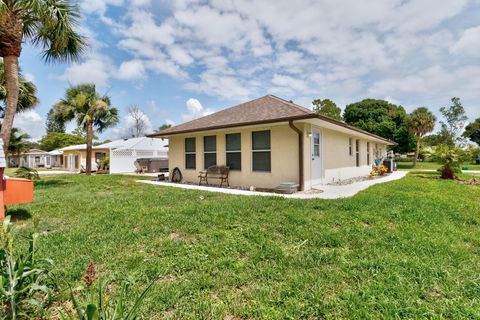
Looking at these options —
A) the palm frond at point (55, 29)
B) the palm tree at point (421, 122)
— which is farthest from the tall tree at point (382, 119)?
the palm frond at point (55, 29)

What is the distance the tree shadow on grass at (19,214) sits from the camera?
5.64 m

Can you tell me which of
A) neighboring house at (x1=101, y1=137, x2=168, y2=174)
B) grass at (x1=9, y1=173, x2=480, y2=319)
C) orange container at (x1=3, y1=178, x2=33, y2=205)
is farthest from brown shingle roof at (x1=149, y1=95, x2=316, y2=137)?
neighboring house at (x1=101, y1=137, x2=168, y2=174)

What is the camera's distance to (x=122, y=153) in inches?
968

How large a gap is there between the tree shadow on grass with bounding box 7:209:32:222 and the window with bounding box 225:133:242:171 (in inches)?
273

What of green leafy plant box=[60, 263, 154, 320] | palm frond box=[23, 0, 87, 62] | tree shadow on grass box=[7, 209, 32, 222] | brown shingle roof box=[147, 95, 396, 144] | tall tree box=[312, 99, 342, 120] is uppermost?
tall tree box=[312, 99, 342, 120]

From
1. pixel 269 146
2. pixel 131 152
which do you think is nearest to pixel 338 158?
pixel 269 146

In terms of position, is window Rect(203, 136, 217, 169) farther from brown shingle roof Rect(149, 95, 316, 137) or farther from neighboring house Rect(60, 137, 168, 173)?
neighboring house Rect(60, 137, 168, 173)

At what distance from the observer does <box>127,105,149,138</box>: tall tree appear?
1779 inches

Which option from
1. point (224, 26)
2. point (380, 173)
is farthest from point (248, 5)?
point (380, 173)

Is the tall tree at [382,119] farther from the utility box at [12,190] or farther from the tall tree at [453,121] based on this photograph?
the utility box at [12,190]

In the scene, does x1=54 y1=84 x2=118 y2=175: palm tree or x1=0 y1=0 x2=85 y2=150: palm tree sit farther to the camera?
x1=54 y1=84 x2=118 y2=175: palm tree

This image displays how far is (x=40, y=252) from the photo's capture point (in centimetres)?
358

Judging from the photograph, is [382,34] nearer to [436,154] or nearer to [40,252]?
[436,154]

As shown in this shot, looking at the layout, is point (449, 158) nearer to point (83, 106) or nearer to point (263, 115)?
point (263, 115)
